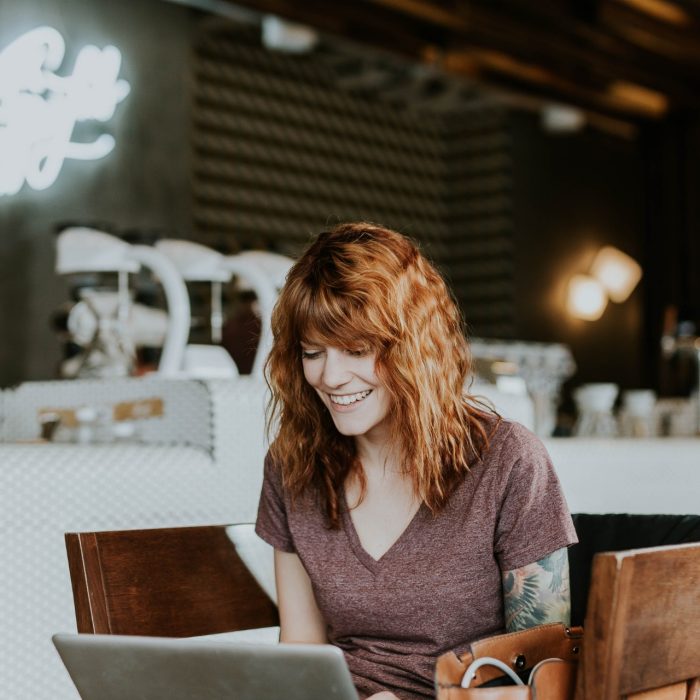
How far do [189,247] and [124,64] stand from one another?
3.39 metres

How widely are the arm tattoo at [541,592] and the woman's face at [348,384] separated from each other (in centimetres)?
29

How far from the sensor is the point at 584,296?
337 inches

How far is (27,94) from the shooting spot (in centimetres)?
470

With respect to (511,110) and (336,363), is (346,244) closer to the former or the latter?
(336,363)

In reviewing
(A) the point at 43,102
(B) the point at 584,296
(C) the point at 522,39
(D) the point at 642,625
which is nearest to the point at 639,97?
(B) the point at 584,296

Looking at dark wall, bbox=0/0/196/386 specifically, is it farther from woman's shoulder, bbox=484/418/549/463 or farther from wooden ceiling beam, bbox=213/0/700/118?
woman's shoulder, bbox=484/418/549/463

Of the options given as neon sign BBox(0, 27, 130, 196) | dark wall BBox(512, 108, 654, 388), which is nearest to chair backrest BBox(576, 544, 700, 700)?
neon sign BBox(0, 27, 130, 196)

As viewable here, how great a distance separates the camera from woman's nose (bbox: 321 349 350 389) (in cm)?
150

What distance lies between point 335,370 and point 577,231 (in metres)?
7.49

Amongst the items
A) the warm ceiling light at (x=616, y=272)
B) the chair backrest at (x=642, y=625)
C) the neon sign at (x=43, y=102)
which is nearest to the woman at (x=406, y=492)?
the chair backrest at (x=642, y=625)

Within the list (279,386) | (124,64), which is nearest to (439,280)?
(279,386)

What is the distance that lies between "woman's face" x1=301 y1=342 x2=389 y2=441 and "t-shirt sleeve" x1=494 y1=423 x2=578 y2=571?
7.4 inches

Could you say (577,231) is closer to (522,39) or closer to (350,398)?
(522,39)

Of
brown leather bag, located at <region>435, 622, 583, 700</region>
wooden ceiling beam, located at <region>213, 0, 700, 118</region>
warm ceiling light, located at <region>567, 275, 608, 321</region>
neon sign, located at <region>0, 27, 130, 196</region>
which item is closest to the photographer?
brown leather bag, located at <region>435, 622, 583, 700</region>
